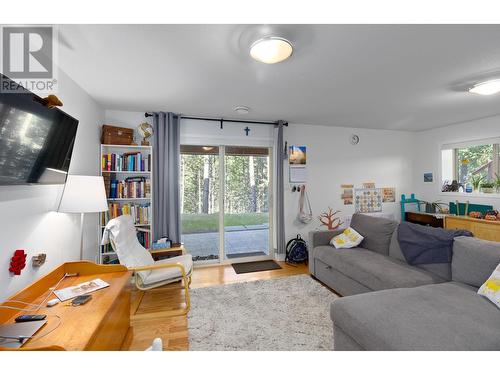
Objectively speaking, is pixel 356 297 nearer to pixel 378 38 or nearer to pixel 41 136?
pixel 378 38

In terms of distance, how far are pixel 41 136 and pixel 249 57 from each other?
1.61m

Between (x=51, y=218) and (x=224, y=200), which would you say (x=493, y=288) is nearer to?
(x=224, y=200)

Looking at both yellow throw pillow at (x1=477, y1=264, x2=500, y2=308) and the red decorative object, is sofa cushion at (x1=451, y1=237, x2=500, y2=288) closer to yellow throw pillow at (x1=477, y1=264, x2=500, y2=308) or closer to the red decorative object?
yellow throw pillow at (x1=477, y1=264, x2=500, y2=308)

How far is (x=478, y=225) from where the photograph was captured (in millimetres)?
3619

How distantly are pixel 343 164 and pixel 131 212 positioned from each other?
3775 mm

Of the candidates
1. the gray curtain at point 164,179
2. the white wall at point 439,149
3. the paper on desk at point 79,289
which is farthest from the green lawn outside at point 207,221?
the white wall at point 439,149

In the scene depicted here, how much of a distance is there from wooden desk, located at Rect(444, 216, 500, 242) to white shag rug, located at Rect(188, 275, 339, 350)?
280 cm

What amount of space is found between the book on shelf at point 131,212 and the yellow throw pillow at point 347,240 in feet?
8.44

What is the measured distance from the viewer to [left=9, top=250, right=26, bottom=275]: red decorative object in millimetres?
1463

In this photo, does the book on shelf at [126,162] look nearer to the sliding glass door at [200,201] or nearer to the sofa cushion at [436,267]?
the sliding glass door at [200,201]

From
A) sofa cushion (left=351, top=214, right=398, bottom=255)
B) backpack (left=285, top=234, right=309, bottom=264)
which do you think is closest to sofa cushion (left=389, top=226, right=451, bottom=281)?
sofa cushion (left=351, top=214, right=398, bottom=255)

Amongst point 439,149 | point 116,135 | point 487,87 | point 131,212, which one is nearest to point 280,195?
point 131,212

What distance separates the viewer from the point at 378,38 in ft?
5.52
